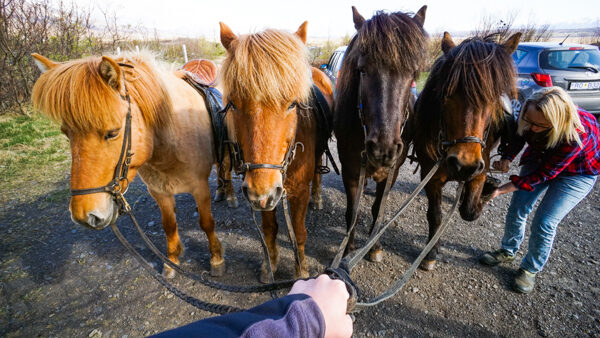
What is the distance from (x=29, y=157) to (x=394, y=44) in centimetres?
765

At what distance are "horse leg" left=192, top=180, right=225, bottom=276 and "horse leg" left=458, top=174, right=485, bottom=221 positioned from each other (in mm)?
2500

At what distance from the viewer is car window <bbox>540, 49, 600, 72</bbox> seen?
6156 mm

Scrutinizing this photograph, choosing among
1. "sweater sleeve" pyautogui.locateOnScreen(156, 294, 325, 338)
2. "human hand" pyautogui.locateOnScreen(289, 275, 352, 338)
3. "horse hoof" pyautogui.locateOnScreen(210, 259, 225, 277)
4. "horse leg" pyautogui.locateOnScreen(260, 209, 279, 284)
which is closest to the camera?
"sweater sleeve" pyautogui.locateOnScreen(156, 294, 325, 338)

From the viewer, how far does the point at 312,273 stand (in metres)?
2.98

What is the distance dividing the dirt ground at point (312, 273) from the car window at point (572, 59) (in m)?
3.99

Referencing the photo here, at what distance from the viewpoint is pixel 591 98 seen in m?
6.15

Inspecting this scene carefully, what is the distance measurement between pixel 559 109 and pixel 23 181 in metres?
7.73

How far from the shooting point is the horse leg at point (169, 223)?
2.65 metres

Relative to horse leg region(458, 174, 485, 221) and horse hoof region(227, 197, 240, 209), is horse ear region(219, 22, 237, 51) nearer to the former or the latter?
horse leg region(458, 174, 485, 221)

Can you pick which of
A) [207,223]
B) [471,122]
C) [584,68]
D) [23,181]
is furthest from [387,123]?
[584,68]

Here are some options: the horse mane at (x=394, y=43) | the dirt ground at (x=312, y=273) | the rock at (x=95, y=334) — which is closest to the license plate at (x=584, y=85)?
the dirt ground at (x=312, y=273)

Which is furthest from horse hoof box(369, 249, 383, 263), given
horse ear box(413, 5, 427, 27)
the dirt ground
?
horse ear box(413, 5, 427, 27)

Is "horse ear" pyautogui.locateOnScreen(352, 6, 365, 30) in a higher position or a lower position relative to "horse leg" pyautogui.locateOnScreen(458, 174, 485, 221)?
higher

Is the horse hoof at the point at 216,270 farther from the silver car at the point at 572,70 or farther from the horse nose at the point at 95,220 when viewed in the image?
the silver car at the point at 572,70
